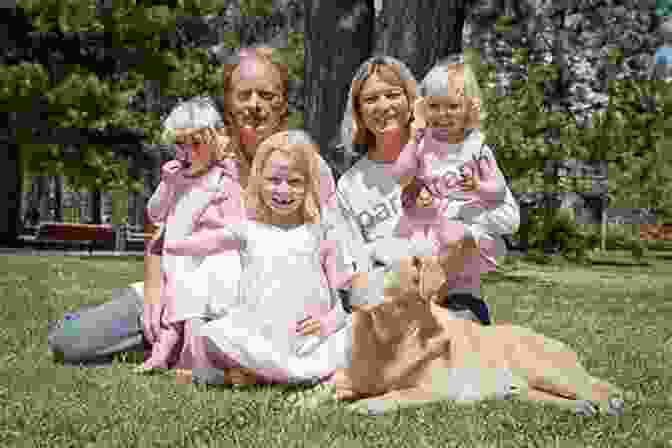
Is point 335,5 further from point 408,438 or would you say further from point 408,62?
point 408,438

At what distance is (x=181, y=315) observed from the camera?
532 cm

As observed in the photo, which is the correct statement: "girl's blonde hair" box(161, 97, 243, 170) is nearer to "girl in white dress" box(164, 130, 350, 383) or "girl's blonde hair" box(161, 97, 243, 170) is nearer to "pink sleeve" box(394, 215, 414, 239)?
"girl in white dress" box(164, 130, 350, 383)

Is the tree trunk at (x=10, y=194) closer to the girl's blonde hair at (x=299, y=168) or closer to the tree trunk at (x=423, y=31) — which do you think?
the tree trunk at (x=423, y=31)

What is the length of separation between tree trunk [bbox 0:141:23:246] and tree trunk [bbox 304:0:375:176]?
16871 mm

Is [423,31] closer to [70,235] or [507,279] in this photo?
[507,279]

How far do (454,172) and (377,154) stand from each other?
1.63 ft

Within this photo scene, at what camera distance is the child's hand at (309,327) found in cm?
487

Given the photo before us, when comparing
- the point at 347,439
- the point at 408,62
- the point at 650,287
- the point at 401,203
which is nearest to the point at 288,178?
the point at 401,203

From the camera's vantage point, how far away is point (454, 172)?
4.87 metres

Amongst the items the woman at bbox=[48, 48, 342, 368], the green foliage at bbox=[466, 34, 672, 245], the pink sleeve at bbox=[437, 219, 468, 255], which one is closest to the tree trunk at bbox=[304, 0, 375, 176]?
the woman at bbox=[48, 48, 342, 368]

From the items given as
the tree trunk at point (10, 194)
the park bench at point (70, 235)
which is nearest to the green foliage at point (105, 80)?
the tree trunk at point (10, 194)

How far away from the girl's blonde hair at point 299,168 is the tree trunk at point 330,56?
4469 millimetres

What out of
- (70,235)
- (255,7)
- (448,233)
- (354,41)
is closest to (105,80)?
(255,7)

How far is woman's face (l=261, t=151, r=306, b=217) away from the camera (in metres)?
4.93
